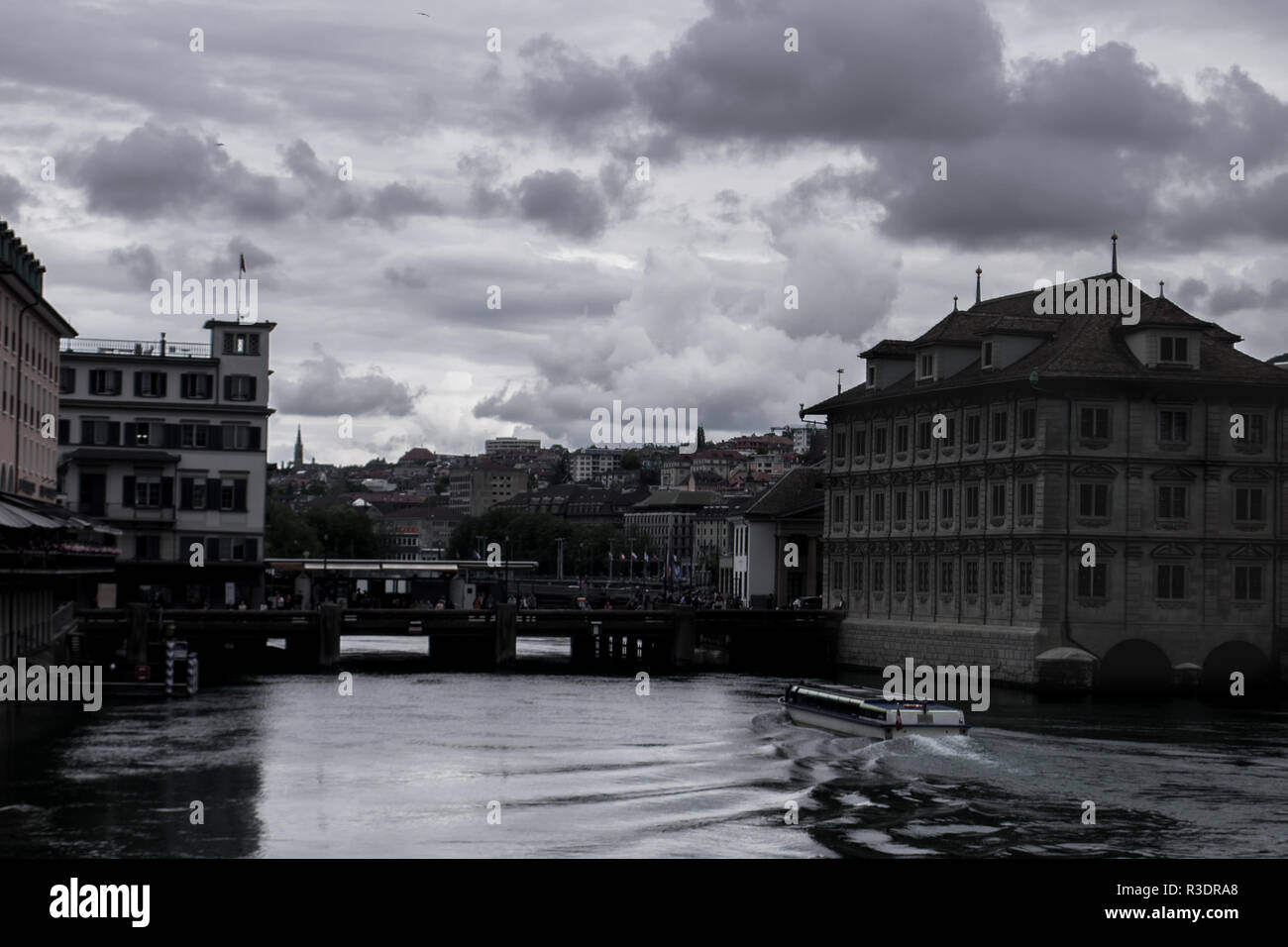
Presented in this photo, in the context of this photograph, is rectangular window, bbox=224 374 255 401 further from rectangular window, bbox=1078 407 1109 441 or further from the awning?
rectangular window, bbox=1078 407 1109 441

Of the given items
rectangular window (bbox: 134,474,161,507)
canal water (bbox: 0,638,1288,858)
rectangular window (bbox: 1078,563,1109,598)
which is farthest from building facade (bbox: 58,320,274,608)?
rectangular window (bbox: 1078,563,1109,598)

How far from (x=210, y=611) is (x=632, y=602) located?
52.5m

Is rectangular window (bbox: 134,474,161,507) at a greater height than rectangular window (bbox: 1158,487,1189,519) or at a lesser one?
greater

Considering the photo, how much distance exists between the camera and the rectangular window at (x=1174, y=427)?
84938 millimetres

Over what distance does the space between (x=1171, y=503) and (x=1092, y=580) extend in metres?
5.39

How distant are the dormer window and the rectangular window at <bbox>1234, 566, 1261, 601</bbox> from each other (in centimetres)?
973

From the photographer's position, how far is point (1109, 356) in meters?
86.1

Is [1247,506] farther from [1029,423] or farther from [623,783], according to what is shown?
[623,783]

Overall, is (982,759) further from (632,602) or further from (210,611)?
(632,602)

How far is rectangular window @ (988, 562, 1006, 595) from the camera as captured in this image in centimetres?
8662

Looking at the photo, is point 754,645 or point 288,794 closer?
point 288,794

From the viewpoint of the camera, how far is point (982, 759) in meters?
54.2
